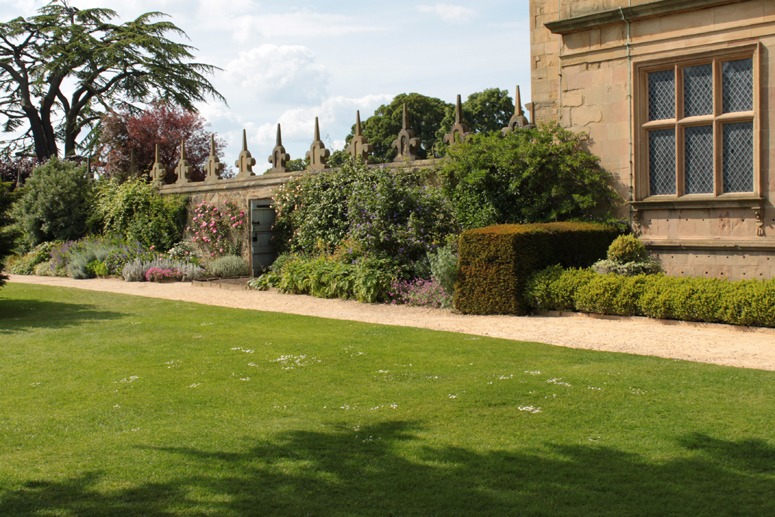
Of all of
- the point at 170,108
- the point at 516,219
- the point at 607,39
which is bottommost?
the point at 516,219

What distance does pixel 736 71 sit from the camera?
472 inches

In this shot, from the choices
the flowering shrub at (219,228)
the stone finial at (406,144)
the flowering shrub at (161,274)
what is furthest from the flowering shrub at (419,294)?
the flowering shrub at (219,228)

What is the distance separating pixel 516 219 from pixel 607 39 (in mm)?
3356

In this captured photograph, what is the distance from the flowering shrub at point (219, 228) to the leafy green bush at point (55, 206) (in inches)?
220

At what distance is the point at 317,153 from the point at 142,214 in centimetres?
710

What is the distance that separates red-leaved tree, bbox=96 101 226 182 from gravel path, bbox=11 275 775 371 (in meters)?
16.5

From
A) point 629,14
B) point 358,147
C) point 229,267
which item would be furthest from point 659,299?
point 229,267

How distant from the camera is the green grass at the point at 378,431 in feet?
13.7

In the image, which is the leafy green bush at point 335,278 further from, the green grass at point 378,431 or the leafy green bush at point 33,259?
the leafy green bush at point 33,259

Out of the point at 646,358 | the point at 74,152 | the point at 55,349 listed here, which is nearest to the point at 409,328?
the point at 646,358

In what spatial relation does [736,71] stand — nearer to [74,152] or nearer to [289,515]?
[289,515]

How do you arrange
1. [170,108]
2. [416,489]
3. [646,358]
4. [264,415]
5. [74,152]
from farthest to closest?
[74,152]
[170,108]
[646,358]
[264,415]
[416,489]

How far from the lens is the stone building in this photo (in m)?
11.7

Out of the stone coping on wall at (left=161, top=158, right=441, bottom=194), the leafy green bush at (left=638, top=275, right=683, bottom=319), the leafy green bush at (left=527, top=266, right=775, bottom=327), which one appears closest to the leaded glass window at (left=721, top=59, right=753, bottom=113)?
the leafy green bush at (left=527, top=266, right=775, bottom=327)
